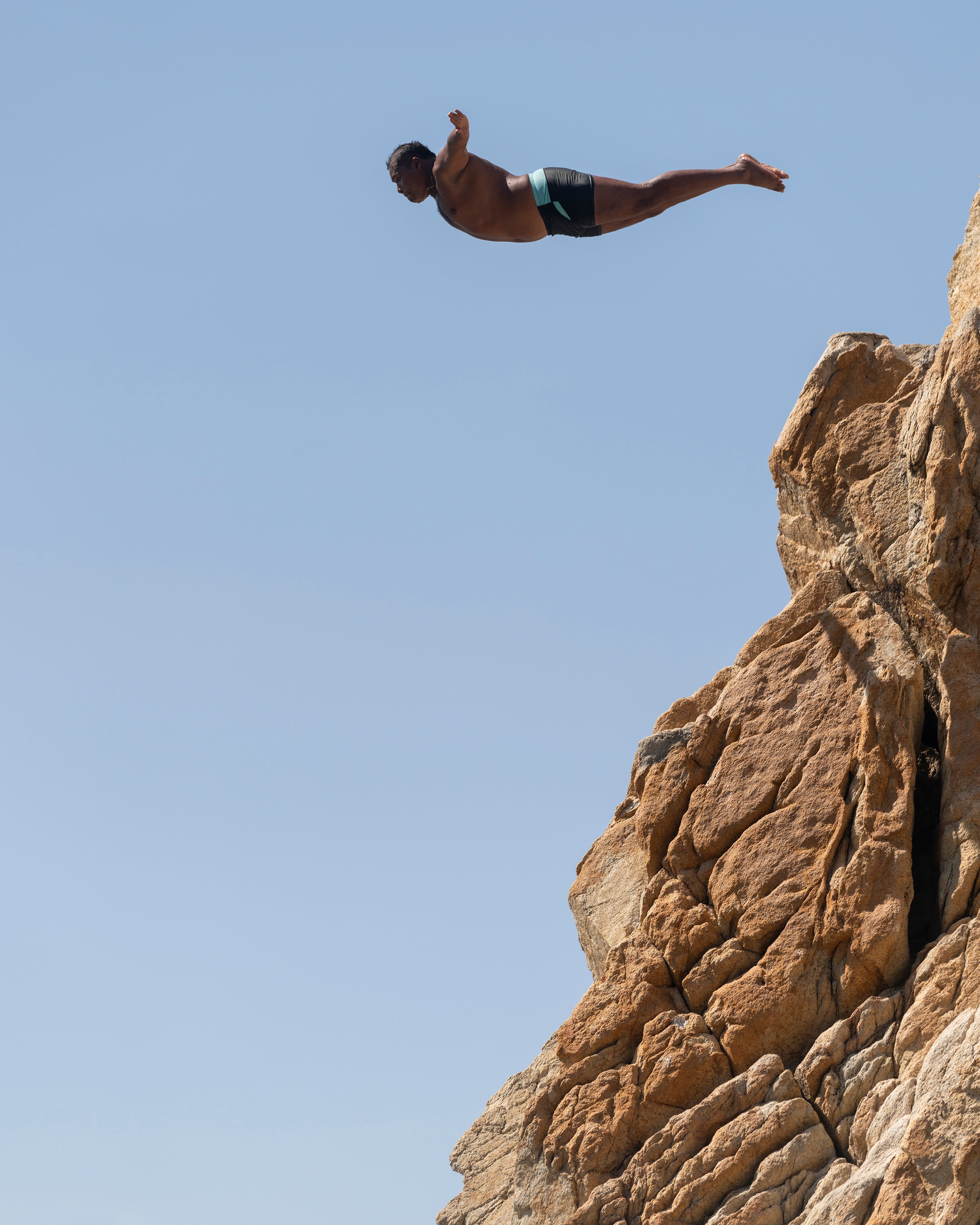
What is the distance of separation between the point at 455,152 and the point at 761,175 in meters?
3.24

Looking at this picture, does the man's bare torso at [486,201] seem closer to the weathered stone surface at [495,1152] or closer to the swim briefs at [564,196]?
the swim briefs at [564,196]

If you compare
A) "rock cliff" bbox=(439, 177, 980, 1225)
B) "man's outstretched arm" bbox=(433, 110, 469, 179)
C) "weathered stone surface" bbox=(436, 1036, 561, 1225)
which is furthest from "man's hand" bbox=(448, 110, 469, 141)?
"weathered stone surface" bbox=(436, 1036, 561, 1225)

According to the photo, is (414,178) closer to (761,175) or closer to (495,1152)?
(761,175)

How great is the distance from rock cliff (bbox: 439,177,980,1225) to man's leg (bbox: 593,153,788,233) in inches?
144

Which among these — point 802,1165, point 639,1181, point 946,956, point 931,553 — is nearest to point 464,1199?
point 639,1181

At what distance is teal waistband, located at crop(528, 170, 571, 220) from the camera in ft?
50.3

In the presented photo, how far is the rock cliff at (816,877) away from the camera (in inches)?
610

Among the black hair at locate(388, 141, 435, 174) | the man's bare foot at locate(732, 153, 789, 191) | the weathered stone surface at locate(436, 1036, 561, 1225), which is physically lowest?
the weathered stone surface at locate(436, 1036, 561, 1225)

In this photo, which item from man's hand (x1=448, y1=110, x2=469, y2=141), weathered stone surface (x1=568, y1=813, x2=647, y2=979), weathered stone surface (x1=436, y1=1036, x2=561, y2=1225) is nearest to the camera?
man's hand (x1=448, y1=110, x2=469, y2=141)

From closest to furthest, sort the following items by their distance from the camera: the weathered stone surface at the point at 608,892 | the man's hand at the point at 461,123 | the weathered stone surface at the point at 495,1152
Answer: the man's hand at the point at 461,123
the weathered stone surface at the point at 608,892
the weathered stone surface at the point at 495,1152

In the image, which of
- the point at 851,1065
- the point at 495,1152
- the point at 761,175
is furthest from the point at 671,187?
the point at 495,1152

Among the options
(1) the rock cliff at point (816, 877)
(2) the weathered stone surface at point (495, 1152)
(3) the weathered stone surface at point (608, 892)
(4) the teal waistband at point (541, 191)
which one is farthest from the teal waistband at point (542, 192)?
(2) the weathered stone surface at point (495, 1152)

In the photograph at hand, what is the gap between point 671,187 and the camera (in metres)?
15.3

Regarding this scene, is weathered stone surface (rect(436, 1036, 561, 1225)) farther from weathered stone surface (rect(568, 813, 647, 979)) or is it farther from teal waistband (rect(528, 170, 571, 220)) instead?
teal waistband (rect(528, 170, 571, 220))
